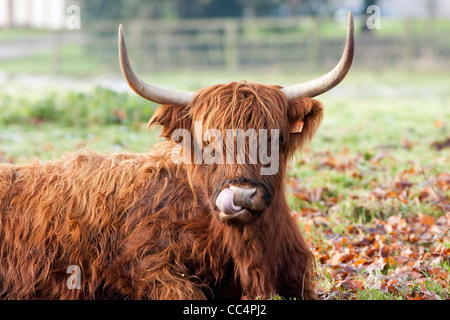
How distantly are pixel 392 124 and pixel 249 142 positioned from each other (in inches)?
292

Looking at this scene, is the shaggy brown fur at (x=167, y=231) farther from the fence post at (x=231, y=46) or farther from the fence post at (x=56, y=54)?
the fence post at (x=231, y=46)

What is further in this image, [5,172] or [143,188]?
[5,172]

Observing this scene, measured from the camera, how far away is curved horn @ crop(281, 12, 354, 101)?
364cm

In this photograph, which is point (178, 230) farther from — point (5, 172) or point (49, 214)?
point (5, 172)

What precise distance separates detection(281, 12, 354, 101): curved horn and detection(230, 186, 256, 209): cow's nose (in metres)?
0.84

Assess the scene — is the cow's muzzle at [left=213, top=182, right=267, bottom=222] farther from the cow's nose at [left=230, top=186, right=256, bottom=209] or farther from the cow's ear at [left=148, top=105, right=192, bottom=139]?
the cow's ear at [left=148, top=105, right=192, bottom=139]

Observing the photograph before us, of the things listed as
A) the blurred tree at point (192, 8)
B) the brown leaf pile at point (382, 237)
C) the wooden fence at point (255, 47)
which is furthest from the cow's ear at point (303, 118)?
the blurred tree at point (192, 8)

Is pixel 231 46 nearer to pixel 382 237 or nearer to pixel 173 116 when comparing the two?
pixel 382 237

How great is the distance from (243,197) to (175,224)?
2.17 feet

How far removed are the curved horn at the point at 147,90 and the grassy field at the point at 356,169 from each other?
1.07m

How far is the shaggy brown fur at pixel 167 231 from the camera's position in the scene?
385 centimetres

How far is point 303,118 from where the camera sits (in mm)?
4035
